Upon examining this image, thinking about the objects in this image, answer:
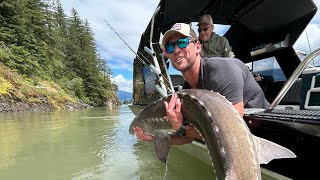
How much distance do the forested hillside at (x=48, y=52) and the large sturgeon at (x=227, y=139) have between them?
25.9m

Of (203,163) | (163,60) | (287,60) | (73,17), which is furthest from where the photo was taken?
(73,17)

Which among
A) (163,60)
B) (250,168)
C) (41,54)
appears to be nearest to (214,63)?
(250,168)

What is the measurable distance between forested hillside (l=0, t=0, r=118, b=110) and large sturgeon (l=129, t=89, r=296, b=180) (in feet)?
85.1

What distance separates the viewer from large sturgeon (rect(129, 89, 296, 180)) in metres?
1.54

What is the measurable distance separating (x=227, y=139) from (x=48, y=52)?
47.9 metres

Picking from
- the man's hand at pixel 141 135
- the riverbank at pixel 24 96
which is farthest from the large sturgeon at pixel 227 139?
the riverbank at pixel 24 96

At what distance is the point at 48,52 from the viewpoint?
4666 centimetres

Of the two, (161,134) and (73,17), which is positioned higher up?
(73,17)

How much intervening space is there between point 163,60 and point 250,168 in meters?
5.09

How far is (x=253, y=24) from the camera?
7492 millimetres

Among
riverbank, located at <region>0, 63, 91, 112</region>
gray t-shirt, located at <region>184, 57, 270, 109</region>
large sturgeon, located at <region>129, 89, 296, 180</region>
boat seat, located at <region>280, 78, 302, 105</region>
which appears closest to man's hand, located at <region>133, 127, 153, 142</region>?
gray t-shirt, located at <region>184, 57, 270, 109</region>

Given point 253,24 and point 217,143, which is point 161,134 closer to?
point 217,143

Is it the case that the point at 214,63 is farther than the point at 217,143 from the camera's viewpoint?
Yes

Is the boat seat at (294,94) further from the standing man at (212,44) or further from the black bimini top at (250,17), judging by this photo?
the black bimini top at (250,17)
